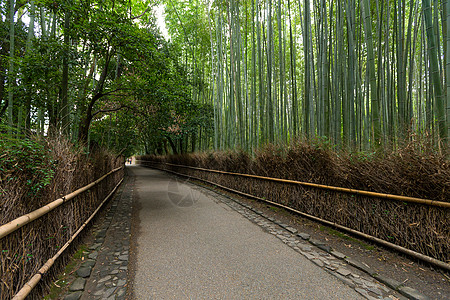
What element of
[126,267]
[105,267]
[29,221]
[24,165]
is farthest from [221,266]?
[24,165]

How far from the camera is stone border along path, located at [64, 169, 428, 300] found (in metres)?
1.67

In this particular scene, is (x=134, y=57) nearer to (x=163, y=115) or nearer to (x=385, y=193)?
(x=163, y=115)

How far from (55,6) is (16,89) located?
1540 mm

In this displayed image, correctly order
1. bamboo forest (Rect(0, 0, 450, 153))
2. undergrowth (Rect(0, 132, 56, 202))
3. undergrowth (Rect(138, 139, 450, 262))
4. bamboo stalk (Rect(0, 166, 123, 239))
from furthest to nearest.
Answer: bamboo forest (Rect(0, 0, 450, 153)) → undergrowth (Rect(138, 139, 450, 262)) → undergrowth (Rect(0, 132, 56, 202)) → bamboo stalk (Rect(0, 166, 123, 239))

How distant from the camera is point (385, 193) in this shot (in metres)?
2.32

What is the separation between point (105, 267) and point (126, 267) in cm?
21

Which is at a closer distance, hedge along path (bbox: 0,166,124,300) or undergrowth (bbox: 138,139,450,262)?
hedge along path (bbox: 0,166,124,300)

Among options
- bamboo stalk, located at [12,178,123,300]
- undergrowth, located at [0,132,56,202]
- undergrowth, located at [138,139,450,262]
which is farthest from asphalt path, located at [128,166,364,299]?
undergrowth, located at [0,132,56,202]

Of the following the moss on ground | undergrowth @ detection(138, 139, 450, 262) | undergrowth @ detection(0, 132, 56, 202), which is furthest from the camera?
undergrowth @ detection(138, 139, 450, 262)

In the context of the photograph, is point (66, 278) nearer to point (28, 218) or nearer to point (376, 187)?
point (28, 218)

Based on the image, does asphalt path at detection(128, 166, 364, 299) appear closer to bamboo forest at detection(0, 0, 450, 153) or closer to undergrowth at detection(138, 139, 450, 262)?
undergrowth at detection(138, 139, 450, 262)

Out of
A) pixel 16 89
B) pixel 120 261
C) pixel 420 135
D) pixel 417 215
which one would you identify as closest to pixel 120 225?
pixel 120 261

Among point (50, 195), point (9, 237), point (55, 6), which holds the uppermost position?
point (55, 6)

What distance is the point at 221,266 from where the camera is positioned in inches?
82.4
